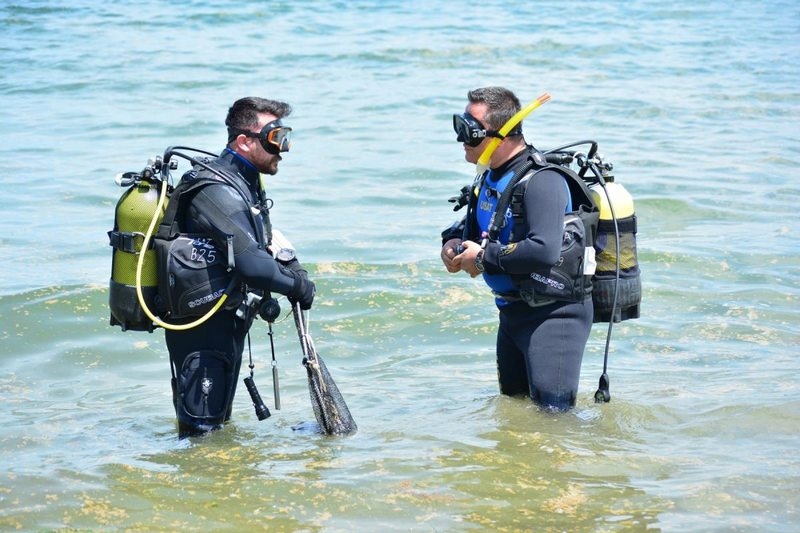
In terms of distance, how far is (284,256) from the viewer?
548cm

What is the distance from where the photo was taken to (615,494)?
504 centimetres

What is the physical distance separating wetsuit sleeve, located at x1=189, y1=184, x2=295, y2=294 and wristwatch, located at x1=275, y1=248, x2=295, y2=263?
19 centimetres

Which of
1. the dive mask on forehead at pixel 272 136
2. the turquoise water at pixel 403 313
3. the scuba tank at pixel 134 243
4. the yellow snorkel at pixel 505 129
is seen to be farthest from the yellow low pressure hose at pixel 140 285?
the yellow snorkel at pixel 505 129

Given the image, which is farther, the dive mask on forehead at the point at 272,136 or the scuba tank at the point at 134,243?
the dive mask on forehead at the point at 272,136

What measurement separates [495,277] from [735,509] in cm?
154

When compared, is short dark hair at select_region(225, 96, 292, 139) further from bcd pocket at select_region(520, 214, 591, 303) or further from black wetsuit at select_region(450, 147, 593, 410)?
bcd pocket at select_region(520, 214, 591, 303)

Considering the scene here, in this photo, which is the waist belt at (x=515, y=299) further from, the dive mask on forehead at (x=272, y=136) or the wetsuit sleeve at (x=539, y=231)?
the dive mask on forehead at (x=272, y=136)

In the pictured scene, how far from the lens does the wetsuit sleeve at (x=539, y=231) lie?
5.19 m

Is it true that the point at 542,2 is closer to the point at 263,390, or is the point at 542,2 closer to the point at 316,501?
the point at 263,390

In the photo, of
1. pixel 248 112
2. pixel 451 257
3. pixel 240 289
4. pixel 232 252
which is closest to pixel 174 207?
pixel 232 252

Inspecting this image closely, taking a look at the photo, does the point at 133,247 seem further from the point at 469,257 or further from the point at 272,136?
the point at 469,257

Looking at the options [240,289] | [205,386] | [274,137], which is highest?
[274,137]

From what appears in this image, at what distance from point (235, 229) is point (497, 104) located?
1.38 metres

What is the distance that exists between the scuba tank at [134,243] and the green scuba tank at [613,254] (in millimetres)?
2107
